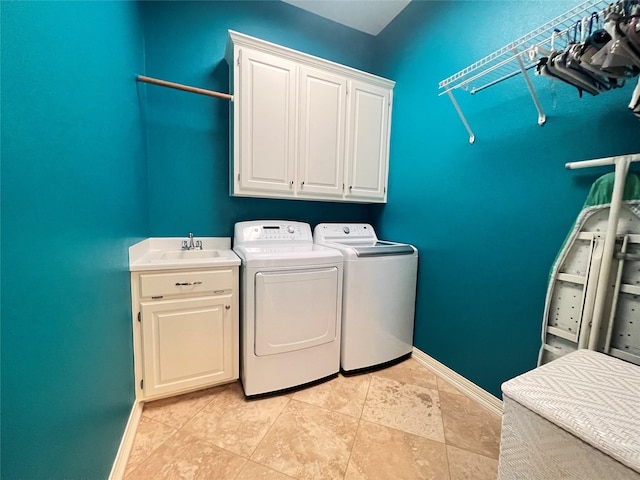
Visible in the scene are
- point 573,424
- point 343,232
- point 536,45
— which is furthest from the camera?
point 343,232

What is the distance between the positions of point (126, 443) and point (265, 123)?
2060mm

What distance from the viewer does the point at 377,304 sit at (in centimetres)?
189

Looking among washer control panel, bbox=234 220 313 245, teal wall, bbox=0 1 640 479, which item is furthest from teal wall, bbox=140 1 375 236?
washer control panel, bbox=234 220 313 245

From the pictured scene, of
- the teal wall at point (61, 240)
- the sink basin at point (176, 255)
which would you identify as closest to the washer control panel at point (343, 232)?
the sink basin at point (176, 255)

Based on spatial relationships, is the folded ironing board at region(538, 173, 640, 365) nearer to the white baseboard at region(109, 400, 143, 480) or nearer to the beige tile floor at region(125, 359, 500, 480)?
the beige tile floor at region(125, 359, 500, 480)

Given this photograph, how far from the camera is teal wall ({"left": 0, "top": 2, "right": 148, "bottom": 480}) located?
507 millimetres

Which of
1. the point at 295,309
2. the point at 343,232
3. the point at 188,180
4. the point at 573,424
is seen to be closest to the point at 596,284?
the point at 573,424

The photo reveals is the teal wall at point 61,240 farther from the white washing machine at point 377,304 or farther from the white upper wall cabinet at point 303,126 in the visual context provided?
the white washing machine at point 377,304

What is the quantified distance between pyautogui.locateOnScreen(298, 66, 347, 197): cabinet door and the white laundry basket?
1743mm

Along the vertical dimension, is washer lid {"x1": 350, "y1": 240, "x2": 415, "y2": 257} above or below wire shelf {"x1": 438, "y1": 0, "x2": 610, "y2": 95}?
below

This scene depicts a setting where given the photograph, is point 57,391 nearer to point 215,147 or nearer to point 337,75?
point 215,147

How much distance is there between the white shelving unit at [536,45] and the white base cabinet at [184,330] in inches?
72.2

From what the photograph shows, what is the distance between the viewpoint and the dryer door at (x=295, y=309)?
156 centimetres

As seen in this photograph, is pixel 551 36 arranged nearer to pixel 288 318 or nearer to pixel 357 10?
pixel 357 10
